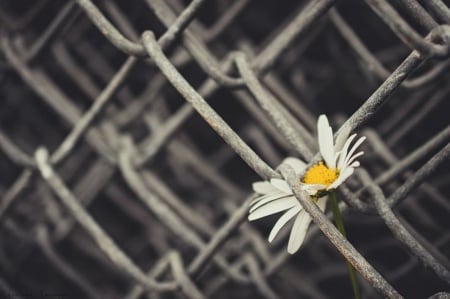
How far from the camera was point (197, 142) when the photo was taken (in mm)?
971

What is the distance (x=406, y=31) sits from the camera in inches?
14.6

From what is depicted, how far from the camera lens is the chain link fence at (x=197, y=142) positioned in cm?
57

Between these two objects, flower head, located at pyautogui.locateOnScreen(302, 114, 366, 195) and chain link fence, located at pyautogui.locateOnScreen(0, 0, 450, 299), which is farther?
chain link fence, located at pyautogui.locateOnScreen(0, 0, 450, 299)

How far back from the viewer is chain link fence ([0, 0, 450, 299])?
57cm

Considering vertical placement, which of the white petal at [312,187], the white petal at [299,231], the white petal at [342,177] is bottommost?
the white petal at [299,231]

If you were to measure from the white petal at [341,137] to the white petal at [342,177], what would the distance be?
3cm

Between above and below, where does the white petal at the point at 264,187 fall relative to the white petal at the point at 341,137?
above

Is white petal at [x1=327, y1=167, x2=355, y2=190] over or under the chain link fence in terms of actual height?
under

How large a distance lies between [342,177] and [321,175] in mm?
43

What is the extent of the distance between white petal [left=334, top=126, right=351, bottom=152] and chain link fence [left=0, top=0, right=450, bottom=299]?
4cm

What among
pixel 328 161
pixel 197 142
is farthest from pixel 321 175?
pixel 197 142

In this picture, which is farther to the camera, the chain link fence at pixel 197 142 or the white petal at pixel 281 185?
the chain link fence at pixel 197 142

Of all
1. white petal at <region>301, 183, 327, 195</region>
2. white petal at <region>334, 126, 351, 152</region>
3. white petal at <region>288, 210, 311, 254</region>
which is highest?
white petal at <region>334, 126, 351, 152</region>

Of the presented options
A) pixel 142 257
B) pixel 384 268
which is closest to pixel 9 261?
pixel 142 257
